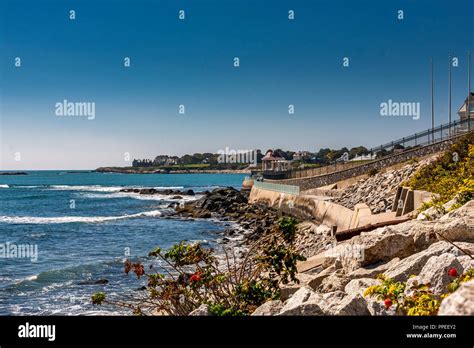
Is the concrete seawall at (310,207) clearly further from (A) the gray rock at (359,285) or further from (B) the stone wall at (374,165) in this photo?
(A) the gray rock at (359,285)

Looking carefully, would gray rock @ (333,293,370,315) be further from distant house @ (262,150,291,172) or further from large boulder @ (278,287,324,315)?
distant house @ (262,150,291,172)

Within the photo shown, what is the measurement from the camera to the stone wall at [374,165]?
31750 millimetres

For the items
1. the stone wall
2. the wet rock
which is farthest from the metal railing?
the wet rock

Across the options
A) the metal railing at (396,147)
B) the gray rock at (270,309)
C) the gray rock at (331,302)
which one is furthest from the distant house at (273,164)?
the gray rock at (331,302)

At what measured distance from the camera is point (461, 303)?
10.4 ft

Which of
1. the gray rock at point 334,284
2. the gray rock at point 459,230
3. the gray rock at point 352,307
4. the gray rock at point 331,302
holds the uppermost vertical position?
the gray rock at point 459,230

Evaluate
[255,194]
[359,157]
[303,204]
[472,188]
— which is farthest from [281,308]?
[255,194]

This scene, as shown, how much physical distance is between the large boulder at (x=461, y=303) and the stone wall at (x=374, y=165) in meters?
29.5

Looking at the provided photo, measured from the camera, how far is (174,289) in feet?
24.0

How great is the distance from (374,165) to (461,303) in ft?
109

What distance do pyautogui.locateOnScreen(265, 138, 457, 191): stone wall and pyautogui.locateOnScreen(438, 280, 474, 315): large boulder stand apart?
29549 mm
